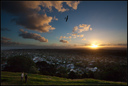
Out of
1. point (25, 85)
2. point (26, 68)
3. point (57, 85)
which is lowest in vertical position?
point (26, 68)

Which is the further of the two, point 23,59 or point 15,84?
point 23,59

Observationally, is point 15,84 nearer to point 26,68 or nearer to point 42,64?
point 26,68

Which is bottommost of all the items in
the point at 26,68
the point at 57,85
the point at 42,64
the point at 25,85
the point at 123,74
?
the point at 42,64

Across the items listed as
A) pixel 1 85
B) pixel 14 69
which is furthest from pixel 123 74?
pixel 14 69

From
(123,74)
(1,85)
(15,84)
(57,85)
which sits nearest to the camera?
(1,85)

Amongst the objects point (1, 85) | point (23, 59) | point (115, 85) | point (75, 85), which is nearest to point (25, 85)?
point (1, 85)

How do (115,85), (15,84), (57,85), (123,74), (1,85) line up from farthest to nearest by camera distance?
(123,74) < (115,85) < (57,85) < (15,84) < (1,85)

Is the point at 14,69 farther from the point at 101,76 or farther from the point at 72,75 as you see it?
the point at 101,76

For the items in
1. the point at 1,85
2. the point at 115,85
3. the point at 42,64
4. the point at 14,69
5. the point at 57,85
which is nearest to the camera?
the point at 1,85

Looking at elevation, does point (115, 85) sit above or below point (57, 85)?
below
